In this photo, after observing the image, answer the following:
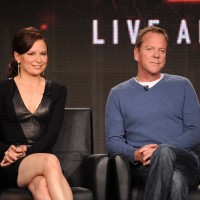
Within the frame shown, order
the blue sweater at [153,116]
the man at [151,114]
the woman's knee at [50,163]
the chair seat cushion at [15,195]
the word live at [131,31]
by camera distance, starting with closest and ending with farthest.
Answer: the woman's knee at [50,163], the chair seat cushion at [15,195], the man at [151,114], the blue sweater at [153,116], the word live at [131,31]

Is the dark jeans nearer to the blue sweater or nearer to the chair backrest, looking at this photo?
the blue sweater

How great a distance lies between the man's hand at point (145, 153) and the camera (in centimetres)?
384

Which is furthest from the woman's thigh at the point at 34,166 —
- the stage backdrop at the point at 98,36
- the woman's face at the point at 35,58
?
the stage backdrop at the point at 98,36

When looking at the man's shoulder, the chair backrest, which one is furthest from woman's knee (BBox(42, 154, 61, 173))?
the man's shoulder

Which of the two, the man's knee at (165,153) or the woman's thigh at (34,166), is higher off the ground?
the man's knee at (165,153)

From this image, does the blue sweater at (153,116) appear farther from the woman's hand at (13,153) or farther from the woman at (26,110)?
the woman's hand at (13,153)

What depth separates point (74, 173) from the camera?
434 centimetres

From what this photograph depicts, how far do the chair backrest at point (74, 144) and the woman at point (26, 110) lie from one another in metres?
0.21

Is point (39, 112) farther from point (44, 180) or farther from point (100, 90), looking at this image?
point (100, 90)

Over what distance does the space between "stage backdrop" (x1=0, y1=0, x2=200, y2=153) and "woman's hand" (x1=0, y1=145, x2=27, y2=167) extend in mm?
2614

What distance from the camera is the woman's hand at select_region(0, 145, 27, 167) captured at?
3.89 meters

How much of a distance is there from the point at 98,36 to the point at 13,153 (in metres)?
2.79

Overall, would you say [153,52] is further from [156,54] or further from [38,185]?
[38,185]

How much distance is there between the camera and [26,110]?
4.16 meters
